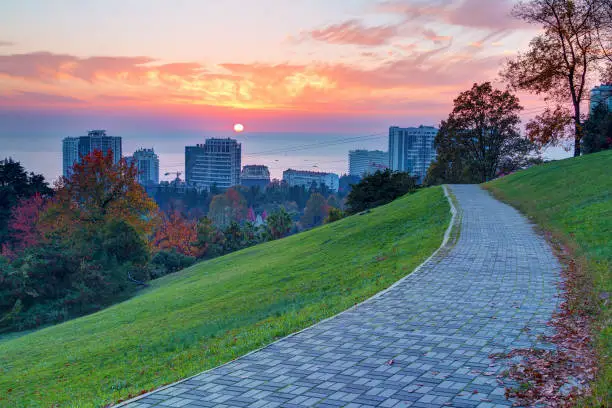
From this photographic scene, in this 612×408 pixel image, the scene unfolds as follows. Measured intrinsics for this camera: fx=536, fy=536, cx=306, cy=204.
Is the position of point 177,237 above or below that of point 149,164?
below

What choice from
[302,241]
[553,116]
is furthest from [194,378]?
[553,116]

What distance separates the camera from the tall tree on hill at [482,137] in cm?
4744

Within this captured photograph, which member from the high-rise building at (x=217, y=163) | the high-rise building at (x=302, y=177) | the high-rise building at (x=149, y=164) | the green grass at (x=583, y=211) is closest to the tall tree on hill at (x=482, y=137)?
the green grass at (x=583, y=211)

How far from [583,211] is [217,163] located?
15908 cm

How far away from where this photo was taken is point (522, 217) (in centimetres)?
2067

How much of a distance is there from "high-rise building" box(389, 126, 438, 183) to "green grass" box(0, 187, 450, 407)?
11083cm

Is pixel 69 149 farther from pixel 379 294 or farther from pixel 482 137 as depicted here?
pixel 379 294

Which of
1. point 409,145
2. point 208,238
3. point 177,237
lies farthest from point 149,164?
point 208,238

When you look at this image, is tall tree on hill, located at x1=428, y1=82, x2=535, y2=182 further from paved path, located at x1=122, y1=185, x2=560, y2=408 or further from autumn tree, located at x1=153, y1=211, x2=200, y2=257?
paved path, located at x1=122, y1=185, x2=560, y2=408

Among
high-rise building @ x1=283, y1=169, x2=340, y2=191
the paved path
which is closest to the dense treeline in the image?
the paved path

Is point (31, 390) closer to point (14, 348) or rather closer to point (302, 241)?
point (14, 348)

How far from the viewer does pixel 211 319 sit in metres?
13.7

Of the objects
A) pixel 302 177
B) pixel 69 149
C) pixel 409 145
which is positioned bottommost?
pixel 302 177

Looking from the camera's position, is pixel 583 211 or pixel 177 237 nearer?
pixel 583 211
